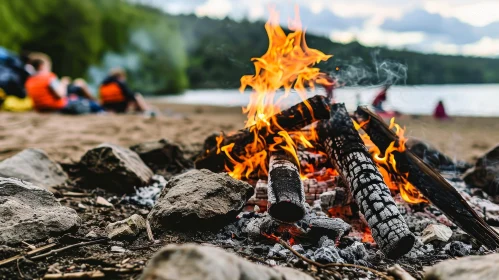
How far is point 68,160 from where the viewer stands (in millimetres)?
5809

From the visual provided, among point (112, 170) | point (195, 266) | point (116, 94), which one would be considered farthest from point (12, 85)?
point (195, 266)

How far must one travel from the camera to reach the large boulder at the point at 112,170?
479 cm

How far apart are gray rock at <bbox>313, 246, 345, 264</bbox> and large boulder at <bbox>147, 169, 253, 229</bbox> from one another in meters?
0.82

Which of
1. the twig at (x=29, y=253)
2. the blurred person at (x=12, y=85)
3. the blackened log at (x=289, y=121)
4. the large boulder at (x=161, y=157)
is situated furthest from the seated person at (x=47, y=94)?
the twig at (x=29, y=253)

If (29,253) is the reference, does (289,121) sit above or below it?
above

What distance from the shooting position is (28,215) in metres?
3.25

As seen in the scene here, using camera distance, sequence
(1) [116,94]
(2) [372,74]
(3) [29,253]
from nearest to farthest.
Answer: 1. (3) [29,253]
2. (2) [372,74]
3. (1) [116,94]

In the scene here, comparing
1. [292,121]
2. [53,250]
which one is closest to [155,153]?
[292,121]

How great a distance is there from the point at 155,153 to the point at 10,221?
272 centimetres

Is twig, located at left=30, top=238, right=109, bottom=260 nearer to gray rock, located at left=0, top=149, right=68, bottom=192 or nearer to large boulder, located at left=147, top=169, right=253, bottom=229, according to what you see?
large boulder, located at left=147, top=169, right=253, bottom=229

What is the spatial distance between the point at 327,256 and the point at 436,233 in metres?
1.14

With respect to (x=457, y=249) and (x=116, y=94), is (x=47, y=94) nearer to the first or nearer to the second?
(x=116, y=94)

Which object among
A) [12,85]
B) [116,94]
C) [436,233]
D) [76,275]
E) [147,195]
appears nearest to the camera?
[76,275]

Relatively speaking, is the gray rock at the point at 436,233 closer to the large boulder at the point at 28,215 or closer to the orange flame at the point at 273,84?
the orange flame at the point at 273,84
